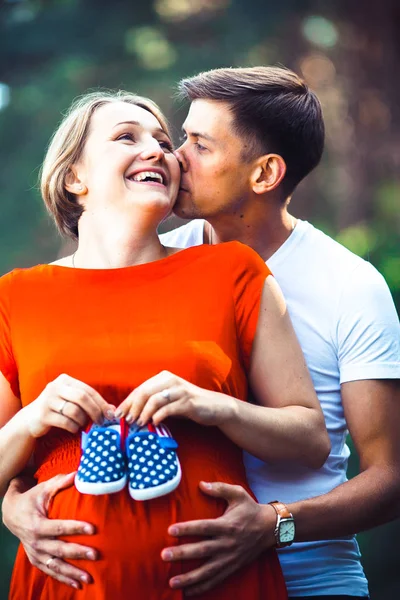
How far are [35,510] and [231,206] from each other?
3.05 ft

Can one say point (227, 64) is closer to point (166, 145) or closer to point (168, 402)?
point (166, 145)

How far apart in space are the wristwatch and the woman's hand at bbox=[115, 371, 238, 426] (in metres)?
0.26

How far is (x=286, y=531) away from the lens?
1.43 meters

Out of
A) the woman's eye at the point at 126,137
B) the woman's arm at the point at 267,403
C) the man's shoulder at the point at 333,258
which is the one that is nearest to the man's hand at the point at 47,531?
the woman's arm at the point at 267,403

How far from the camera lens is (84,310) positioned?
1.48m

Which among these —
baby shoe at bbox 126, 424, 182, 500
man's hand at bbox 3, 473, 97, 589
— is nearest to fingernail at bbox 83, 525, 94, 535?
man's hand at bbox 3, 473, 97, 589

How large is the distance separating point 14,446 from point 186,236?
89cm

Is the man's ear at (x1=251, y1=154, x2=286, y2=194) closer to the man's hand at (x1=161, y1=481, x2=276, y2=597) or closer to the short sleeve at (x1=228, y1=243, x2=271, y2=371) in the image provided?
the short sleeve at (x1=228, y1=243, x2=271, y2=371)

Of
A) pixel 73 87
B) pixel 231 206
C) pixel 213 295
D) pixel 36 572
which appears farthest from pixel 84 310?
pixel 73 87

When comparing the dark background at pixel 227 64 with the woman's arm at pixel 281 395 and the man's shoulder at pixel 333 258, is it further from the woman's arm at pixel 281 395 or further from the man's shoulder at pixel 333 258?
the woman's arm at pixel 281 395

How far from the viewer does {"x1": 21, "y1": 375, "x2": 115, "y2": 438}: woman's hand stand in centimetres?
126

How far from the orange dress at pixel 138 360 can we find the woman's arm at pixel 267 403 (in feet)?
0.12

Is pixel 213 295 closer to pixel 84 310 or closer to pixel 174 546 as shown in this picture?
pixel 84 310

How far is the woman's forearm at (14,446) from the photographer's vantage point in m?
1.39
